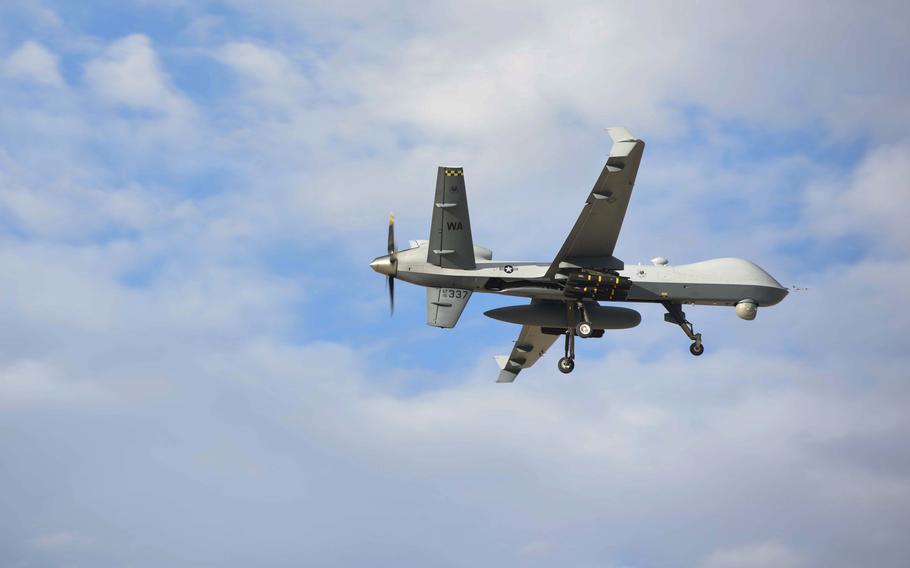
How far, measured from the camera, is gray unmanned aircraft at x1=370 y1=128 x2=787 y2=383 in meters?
50.7

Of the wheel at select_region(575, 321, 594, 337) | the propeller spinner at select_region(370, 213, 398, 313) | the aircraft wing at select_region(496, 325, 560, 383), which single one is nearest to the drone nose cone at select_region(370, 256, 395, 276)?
the propeller spinner at select_region(370, 213, 398, 313)

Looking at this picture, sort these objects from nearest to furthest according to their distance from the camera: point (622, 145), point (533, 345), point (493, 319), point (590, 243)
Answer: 1. point (622, 145)
2. point (590, 243)
3. point (493, 319)
4. point (533, 345)

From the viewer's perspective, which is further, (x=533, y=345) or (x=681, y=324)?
(x=533, y=345)

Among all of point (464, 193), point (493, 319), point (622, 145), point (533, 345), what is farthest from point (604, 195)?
point (533, 345)

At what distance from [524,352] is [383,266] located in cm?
1382

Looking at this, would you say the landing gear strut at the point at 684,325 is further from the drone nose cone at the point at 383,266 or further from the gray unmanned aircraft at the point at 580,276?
the drone nose cone at the point at 383,266

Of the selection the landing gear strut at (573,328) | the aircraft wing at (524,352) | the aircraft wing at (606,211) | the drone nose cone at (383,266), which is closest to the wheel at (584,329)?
the landing gear strut at (573,328)

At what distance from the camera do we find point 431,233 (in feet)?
172

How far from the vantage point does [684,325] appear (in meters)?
57.4

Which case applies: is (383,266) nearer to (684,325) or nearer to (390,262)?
(390,262)

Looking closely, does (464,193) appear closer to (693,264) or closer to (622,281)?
(622,281)

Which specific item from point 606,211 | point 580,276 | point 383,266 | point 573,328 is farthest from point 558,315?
point 383,266

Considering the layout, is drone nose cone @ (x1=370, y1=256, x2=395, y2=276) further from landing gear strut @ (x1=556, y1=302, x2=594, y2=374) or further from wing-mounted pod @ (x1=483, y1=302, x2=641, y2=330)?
landing gear strut @ (x1=556, y1=302, x2=594, y2=374)

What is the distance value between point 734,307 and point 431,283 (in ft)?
46.8
